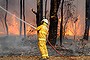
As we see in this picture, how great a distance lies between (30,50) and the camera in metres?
15.0

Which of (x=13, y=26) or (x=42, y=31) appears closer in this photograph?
(x=42, y=31)

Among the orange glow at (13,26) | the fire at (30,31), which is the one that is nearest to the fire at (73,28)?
the fire at (30,31)

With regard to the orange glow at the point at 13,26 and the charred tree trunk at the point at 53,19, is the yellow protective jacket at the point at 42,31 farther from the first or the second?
the orange glow at the point at 13,26

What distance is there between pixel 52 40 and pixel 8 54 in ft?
9.15

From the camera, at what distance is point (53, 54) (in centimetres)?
1400

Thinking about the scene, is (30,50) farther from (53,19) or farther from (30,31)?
(30,31)

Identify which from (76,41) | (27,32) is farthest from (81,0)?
(27,32)

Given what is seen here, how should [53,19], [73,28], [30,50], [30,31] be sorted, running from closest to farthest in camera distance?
1. [30,50]
2. [53,19]
3. [30,31]
4. [73,28]

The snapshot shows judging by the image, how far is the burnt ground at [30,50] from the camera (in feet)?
43.1

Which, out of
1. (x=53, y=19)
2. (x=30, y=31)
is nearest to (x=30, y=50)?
(x=53, y=19)

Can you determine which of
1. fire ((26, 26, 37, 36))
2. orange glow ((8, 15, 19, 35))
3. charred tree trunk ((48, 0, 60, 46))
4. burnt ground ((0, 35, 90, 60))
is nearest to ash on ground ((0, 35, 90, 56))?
burnt ground ((0, 35, 90, 60))

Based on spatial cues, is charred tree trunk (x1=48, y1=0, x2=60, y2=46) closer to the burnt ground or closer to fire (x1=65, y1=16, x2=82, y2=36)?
the burnt ground

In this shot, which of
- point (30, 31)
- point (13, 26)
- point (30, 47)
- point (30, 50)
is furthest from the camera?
point (13, 26)

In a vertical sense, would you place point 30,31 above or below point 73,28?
below
